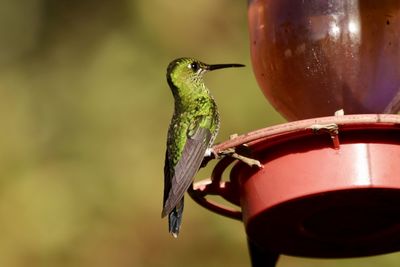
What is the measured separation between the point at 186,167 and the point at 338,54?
0.81 meters

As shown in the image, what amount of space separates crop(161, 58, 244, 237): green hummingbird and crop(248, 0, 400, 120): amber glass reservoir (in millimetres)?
479

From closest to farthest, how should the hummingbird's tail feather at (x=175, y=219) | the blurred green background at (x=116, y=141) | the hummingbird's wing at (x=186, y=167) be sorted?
the hummingbird's wing at (x=186, y=167), the hummingbird's tail feather at (x=175, y=219), the blurred green background at (x=116, y=141)

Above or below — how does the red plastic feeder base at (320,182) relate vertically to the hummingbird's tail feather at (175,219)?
above

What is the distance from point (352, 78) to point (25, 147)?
3.58m

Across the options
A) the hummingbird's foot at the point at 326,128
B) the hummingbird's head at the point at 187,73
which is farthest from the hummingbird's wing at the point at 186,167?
the hummingbird's foot at the point at 326,128

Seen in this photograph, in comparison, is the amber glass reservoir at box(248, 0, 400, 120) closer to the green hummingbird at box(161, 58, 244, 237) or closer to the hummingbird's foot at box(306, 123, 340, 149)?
the green hummingbird at box(161, 58, 244, 237)

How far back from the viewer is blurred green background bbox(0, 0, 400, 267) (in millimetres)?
7457

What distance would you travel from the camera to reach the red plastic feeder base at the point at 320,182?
3996mm

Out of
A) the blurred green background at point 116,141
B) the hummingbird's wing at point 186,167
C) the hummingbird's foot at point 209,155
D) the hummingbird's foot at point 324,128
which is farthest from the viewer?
the blurred green background at point 116,141

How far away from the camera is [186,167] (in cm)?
480

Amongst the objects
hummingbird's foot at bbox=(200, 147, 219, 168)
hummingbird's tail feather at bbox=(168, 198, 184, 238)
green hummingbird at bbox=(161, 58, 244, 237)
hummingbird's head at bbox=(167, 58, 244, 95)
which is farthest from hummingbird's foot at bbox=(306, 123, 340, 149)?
hummingbird's head at bbox=(167, 58, 244, 95)

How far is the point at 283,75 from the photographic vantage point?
16.6 ft

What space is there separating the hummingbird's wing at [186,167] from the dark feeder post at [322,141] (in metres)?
0.10

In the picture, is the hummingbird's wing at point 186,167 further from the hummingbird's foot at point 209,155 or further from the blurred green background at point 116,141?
the blurred green background at point 116,141
